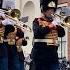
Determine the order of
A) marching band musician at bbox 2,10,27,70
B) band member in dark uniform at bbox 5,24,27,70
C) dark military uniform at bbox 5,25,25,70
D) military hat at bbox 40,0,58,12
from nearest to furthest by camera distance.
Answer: military hat at bbox 40,0,58,12, marching band musician at bbox 2,10,27,70, band member in dark uniform at bbox 5,24,27,70, dark military uniform at bbox 5,25,25,70

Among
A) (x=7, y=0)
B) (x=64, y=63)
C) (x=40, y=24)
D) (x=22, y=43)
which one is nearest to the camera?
(x=40, y=24)

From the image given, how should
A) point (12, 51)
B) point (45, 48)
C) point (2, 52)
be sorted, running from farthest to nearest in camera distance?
point (12, 51) < point (2, 52) < point (45, 48)

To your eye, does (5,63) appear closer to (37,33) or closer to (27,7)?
(37,33)

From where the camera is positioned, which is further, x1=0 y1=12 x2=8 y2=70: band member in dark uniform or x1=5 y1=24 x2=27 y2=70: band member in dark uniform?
x1=5 y1=24 x2=27 y2=70: band member in dark uniform

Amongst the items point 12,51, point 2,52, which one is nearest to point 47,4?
point 2,52

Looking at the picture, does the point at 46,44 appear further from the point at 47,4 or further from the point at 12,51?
Result: the point at 12,51

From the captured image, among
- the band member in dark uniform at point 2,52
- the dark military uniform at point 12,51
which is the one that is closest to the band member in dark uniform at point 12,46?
the dark military uniform at point 12,51

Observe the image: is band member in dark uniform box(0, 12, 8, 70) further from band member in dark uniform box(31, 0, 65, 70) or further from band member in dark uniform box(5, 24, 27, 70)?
band member in dark uniform box(31, 0, 65, 70)

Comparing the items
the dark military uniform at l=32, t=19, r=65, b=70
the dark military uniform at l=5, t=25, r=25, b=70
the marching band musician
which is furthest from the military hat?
the dark military uniform at l=5, t=25, r=25, b=70

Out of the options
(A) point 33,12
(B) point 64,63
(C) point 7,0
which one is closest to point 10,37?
(C) point 7,0

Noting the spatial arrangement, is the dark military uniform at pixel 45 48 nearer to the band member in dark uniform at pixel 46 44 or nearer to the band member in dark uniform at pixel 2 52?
the band member in dark uniform at pixel 46 44

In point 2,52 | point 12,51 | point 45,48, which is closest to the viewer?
point 45,48

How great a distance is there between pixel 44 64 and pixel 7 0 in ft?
4.68

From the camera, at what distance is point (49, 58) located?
8.80m
